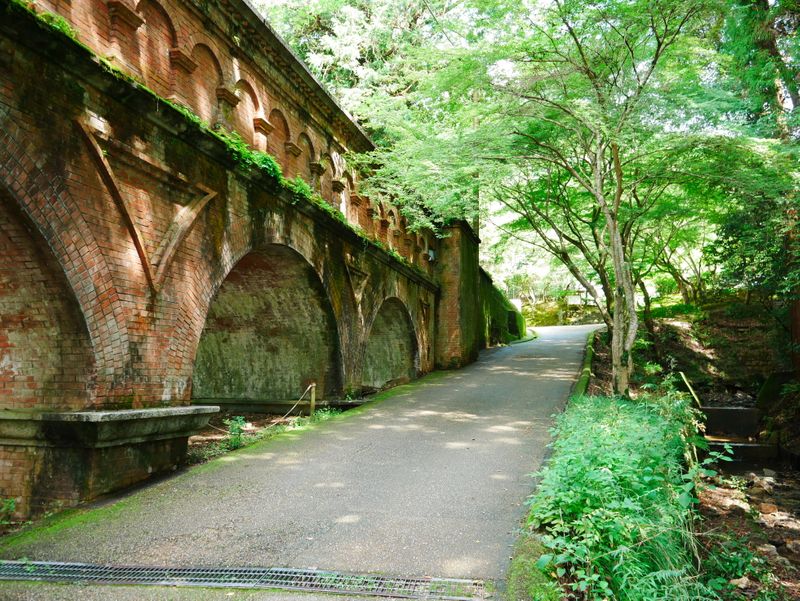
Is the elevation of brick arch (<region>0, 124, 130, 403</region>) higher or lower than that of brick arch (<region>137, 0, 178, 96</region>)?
lower

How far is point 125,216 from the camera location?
17.7ft

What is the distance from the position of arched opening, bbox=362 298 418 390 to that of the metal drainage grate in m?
11.1

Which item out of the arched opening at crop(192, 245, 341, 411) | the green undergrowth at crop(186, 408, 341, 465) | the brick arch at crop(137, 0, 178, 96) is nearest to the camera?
the brick arch at crop(137, 0, 178, 96)

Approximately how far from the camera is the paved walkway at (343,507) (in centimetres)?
384

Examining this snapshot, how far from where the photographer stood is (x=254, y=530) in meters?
4.34

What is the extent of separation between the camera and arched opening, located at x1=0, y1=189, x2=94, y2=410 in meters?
4.87

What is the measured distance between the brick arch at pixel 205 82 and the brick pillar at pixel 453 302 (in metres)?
11.0

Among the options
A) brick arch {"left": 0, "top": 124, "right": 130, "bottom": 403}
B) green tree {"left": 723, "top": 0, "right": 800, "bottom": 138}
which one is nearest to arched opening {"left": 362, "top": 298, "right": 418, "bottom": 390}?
green tree {"left": 723, "top": 0, "right": 800, "bottom": 138}

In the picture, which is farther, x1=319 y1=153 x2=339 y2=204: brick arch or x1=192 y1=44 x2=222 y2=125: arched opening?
x1=319 y1=153 x2=339 y2=204: brick arch

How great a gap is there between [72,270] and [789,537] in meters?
8.37

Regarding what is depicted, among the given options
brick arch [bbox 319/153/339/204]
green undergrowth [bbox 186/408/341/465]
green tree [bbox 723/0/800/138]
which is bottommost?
green undergrowth [bbox 186/408/341/465]

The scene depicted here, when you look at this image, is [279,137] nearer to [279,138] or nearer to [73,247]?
[279,138]

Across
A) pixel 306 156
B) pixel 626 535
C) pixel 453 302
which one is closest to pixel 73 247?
pixel 626 535

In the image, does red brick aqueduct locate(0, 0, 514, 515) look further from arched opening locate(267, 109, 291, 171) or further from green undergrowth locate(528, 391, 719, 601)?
green undergrowth locate(528, 391, 719, 601)
